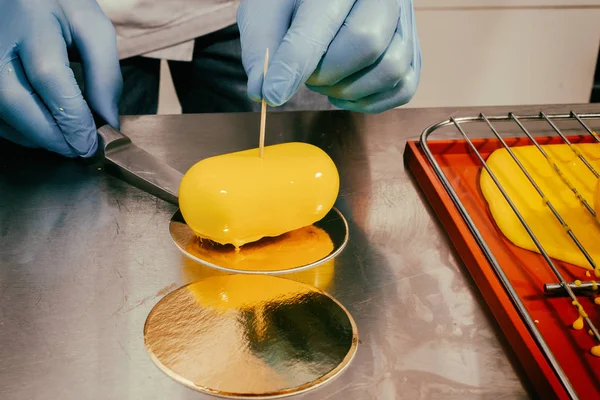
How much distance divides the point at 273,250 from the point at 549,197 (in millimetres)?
385

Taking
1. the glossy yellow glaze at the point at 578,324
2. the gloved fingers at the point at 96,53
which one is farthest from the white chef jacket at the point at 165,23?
the glossy yellow glaze at the point at 578,324

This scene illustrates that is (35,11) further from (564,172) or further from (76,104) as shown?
(564,172)

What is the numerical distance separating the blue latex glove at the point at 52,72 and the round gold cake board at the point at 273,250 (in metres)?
0.21

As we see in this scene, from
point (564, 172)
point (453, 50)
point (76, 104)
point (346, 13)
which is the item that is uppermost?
point (346, 13)

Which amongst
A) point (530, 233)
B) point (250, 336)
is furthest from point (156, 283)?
point (530, 233)

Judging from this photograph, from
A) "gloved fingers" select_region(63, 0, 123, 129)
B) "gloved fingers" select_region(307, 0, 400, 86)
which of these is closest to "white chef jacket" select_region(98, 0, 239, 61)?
"gloved fingers" select_region(63, 0, 123, 129)

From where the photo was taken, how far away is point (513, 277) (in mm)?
653

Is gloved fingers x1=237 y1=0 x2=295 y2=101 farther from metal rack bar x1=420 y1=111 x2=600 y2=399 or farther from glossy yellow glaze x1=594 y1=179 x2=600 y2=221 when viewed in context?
glossy yellow glaze x1=594 y1=179 x2=600 y2=221

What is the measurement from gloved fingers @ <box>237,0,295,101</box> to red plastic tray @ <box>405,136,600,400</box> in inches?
9.9

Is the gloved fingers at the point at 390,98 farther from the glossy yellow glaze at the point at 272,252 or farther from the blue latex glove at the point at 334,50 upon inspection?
the glossy yellow glaze at the point at 272,252

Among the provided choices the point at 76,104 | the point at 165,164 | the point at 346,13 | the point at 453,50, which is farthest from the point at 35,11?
the point at 453,50

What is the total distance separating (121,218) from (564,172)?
0.62 metres

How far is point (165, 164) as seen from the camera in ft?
2.58

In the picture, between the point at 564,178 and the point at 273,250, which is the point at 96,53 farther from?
the point at 564,178
